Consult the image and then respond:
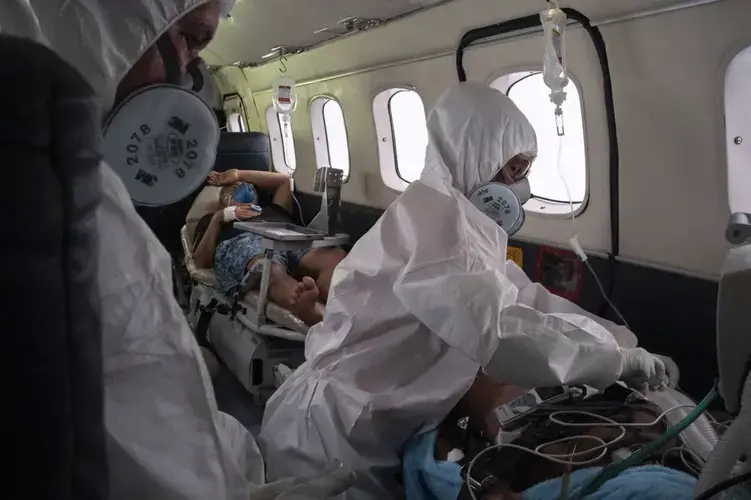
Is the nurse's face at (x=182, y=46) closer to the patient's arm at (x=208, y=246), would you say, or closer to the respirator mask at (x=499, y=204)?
the respirator mask at (x=499, y=204)

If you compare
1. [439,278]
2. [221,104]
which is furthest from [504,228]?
[221,104]

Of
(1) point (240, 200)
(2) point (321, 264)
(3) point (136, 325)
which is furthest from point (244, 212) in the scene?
(3) point (136, 325)

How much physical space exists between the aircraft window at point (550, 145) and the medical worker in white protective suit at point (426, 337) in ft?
2.42

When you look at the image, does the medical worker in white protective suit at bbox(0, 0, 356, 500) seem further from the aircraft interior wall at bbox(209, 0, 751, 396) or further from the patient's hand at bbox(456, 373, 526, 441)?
the aircraft interior wall at bbox(209, 0, 751, 396)

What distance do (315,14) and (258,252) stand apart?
64.3 inches

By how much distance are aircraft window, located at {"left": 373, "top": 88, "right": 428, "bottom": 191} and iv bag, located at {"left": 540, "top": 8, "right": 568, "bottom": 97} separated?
2.06m

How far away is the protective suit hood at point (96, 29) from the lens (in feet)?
2.30

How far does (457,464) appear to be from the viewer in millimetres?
1769

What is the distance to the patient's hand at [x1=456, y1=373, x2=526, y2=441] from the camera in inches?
78.6

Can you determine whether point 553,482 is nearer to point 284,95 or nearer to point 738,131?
point 738,131

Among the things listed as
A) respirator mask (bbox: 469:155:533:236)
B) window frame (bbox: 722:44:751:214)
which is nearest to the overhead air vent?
respirator mask (bbox: 469:155:533:236)

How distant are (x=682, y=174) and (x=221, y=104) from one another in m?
5.95

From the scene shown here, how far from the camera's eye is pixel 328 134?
18.9 ft

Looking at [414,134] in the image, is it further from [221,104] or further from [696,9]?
[221,104]
